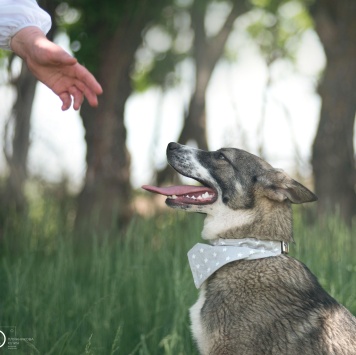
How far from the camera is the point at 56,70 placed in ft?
14.2

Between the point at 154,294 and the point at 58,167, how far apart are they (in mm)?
7128

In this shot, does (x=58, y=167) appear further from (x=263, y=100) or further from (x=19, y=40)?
(x=19, y=40)

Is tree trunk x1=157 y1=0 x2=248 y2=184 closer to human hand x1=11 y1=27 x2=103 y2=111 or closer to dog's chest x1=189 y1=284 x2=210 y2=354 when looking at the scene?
dog's chest x1=189 y1=284 x2=210 y2=354

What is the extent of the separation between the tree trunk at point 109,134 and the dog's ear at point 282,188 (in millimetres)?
6366

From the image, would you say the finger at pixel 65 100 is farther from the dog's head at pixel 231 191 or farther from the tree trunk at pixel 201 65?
the tree trunk at pixel 201 65

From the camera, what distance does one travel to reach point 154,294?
6148 millimetres

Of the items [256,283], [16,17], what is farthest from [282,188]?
[16,17]

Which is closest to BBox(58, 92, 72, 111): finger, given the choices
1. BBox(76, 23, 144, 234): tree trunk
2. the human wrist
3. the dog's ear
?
the human wrist

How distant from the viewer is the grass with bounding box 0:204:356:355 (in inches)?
206

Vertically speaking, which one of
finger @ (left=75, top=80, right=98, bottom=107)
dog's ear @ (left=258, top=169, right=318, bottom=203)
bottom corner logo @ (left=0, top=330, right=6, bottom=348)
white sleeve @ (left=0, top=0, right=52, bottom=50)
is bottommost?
bottom corner logo @ (left=0, top=330, right=6, bottom=348)

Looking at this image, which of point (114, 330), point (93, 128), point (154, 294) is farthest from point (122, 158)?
point (114, 330)

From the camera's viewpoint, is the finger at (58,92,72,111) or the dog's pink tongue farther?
the dog's pink tongue

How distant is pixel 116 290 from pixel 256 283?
1.78 meters

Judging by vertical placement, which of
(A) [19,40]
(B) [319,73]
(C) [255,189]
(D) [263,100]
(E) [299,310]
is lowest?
(E) [299,310]
